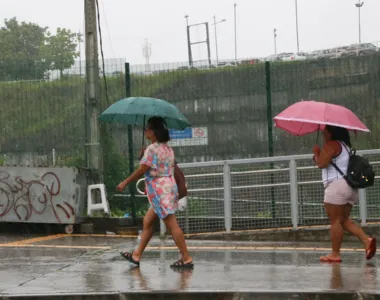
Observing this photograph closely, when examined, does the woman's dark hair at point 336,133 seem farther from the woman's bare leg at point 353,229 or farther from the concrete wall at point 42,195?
the concrete wall at point 42,195

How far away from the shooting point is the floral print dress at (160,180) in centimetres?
848

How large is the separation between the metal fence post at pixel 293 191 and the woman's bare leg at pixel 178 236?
3.66 meters

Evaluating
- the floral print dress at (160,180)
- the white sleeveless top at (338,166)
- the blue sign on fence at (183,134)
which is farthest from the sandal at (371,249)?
the blue sign on fence at (183,134)

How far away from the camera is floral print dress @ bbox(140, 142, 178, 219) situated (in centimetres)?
848

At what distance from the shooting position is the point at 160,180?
336 inches

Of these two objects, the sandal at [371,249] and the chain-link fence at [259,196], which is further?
the chain-link fence at [259,196]

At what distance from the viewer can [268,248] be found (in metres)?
10.5

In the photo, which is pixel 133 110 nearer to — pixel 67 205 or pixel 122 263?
pixel 122 263

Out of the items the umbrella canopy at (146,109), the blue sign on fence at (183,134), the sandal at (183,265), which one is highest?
the umbrella canopy at (146,109)

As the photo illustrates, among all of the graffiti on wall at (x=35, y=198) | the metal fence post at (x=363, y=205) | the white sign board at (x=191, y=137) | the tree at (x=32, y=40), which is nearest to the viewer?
the metal fence post at (x=363, y=205)

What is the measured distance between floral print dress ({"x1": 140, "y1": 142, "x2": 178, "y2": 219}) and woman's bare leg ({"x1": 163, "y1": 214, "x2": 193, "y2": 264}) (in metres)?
0.09

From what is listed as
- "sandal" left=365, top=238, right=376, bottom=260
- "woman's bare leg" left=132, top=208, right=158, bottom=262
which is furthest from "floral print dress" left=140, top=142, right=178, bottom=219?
"sandal" left=365, top=238, right=376, bottom=260

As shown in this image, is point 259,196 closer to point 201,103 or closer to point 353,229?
point 201,103

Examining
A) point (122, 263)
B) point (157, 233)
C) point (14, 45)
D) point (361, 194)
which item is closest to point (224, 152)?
point (157, 233)
